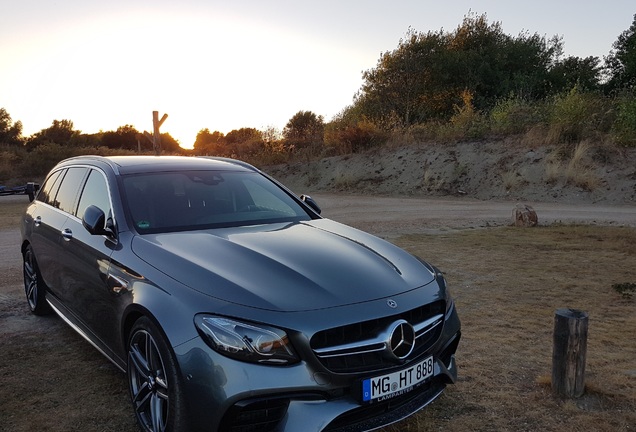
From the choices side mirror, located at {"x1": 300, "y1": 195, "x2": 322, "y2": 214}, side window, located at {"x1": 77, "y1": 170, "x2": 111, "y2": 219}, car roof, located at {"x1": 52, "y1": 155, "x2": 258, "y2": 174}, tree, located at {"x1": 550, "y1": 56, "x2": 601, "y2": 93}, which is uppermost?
tree, located at {"x1": 550, "y1": 56, "x2": 601, "y2": 93}

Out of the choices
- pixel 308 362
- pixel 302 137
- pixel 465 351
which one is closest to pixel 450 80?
pixel 302 137


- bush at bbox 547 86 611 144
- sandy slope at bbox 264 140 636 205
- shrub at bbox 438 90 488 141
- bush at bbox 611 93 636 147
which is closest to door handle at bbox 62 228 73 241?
sandy slope at bbox 264 140 636 205

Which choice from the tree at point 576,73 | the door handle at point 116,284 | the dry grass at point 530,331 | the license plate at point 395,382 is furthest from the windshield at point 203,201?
the tree at point 576,73

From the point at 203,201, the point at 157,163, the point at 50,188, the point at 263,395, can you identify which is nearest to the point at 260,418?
the point at 263,395

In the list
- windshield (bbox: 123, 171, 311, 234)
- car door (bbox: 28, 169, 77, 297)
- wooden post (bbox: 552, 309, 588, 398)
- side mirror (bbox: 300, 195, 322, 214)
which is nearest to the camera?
wooden post (bbox: 552, 309, 588, 398)

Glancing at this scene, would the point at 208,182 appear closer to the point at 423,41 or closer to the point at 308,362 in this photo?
the point at 308,362

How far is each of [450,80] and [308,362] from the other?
104ft

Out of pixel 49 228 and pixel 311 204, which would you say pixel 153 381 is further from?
pixel 49 228

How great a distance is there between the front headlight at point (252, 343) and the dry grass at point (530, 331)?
3.56 ft

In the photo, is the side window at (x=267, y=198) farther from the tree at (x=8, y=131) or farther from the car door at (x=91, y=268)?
the tree at (x=8, y=131)

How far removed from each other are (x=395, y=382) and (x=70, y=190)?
132 inches

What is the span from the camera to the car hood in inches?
103

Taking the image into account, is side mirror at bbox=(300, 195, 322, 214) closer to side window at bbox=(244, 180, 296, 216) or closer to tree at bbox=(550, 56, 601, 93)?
side window at bbox=(244, 180, 296, 216)

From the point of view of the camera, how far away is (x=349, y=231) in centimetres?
394
